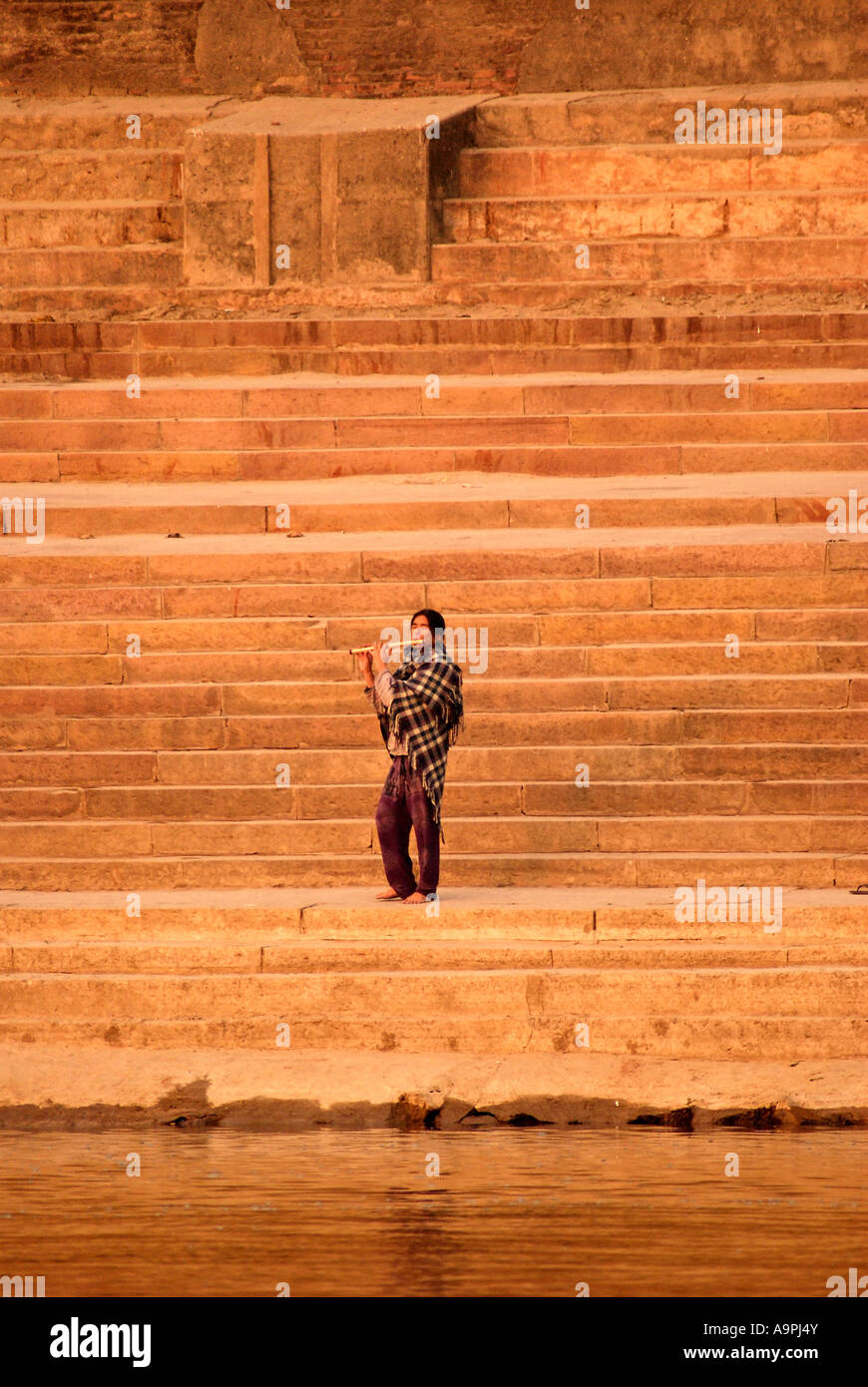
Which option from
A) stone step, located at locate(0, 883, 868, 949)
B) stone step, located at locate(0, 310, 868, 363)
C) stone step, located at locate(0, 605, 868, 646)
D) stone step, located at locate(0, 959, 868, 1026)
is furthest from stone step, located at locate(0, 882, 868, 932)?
stone step, located at locate(0, 310, 868, 363)

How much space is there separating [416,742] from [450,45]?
41.2ft

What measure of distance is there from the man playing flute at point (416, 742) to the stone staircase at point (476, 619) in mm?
273

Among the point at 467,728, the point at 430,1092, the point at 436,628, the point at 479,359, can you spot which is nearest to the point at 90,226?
the point at 479,359

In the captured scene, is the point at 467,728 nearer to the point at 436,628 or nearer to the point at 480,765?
the point at 480,765

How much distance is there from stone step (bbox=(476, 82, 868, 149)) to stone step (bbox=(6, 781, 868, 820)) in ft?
28.1

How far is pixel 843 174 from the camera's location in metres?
17.5

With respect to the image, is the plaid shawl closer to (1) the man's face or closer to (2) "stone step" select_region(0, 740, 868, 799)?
(1) the man's face

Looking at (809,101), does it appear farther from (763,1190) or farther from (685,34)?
(763,1190)

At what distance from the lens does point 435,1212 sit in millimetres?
7082

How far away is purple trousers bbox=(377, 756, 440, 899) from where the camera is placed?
32.6ft

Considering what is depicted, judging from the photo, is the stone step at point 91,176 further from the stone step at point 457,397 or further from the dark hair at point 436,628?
the dark hair at point 436,628

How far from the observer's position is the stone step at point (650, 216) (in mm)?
17250

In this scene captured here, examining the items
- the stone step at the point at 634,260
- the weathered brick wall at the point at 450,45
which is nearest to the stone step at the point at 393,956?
the stone step at the point at 634,260
